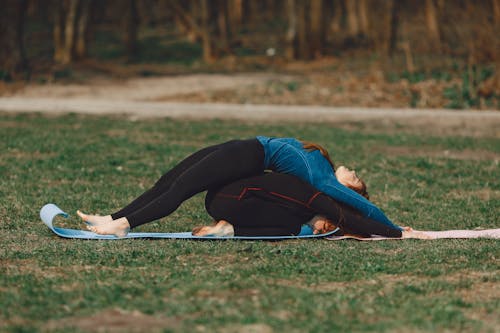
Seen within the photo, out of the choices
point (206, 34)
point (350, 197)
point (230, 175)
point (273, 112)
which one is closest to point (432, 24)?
point (206, 34)

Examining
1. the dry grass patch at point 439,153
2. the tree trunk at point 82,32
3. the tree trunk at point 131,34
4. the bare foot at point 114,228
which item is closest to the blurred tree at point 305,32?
the tree trunk at point 131,34

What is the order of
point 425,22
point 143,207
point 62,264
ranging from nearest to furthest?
point 62,264 < point 143,207 < point 425,22

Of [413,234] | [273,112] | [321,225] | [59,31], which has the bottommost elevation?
[273,112]

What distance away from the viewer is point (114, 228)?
718 centimetres

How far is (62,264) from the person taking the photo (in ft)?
20.6

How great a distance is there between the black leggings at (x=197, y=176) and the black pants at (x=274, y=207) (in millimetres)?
118

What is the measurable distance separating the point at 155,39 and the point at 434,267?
37.5m

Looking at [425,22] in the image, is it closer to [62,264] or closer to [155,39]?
[155,39]

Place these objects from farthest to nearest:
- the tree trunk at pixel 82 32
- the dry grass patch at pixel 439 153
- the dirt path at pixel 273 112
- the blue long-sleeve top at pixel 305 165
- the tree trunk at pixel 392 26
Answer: the tree trunk at pixel 392 26 → the tree trunk at pixel 82 32 → the dirt path at pixel 273 112 → the dry grass patch at pixel 439 153 → the blue long-sleeve top at pixel 305 165

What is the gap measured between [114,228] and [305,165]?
5.19 feet

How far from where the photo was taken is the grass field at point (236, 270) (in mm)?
5012

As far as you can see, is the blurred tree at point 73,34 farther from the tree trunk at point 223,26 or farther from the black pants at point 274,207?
the black pants at point 274,207

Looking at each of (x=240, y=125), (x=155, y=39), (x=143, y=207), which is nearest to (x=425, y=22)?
(x=240, y=125)

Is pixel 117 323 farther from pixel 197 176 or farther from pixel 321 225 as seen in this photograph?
pixel 321 225
